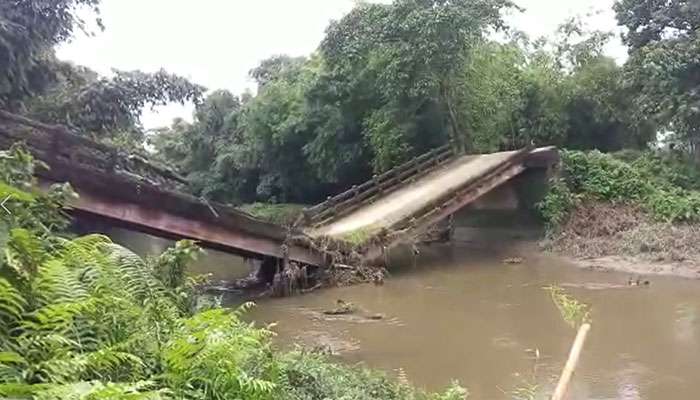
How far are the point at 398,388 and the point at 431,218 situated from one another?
31.4ft

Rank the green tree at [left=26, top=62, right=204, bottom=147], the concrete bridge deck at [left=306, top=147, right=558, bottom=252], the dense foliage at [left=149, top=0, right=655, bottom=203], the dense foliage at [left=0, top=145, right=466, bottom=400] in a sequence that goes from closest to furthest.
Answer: the dense foliage at [left=0, top=145, right=466, bottom=400] → the green tree at [left=26, top=62, right=204, bottom=147] → the concrete bridge deck at [left=306, top=147, right=558, bottom=252] → the dense foliage at [left=149, top=0, right=655, bottom=203]

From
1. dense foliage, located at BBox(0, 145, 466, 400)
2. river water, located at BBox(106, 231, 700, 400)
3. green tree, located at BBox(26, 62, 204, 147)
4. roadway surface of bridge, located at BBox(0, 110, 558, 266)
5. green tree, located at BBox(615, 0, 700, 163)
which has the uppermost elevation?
green tree, located at BBox(615, 0, 700, 163)

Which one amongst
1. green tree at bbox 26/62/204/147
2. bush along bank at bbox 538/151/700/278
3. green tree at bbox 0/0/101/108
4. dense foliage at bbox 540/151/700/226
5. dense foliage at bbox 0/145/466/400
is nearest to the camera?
dense foliage at bbox 0/145/466/400

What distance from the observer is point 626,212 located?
18000 millimetres

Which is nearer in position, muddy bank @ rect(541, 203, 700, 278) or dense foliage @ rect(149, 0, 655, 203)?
muddy bank @ rect(541, 203, 700, 278)

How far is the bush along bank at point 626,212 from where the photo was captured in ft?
50.8

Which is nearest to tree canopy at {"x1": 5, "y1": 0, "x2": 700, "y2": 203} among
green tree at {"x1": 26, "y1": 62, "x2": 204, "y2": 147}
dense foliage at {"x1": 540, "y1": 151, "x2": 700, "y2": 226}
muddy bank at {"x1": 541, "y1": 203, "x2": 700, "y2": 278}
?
green tree at {"x1": 26, "y1": 62, "x2": 204, "y2": 147}

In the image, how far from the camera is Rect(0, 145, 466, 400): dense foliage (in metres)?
3.70

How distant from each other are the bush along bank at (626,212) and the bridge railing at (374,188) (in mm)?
3135

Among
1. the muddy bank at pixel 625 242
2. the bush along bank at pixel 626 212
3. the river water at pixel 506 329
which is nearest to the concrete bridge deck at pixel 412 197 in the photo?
the river water at pixel 506 329

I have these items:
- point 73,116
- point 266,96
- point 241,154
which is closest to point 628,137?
point 266,96

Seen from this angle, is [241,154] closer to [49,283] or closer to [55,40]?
[55,40]

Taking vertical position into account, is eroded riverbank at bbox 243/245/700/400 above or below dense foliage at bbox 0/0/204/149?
below

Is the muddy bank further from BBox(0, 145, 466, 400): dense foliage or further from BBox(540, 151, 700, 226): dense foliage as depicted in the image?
BBox(0, 145, 466, 400): dense foliage
